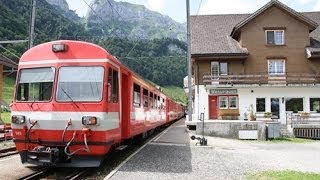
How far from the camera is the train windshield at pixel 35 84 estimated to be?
10453 mm

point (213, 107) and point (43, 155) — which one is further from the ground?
point (213, 107)

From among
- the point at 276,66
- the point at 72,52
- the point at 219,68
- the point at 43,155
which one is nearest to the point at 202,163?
the point at 43,155

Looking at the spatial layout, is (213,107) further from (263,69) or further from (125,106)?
(125,106)

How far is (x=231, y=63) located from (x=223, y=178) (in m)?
24.6

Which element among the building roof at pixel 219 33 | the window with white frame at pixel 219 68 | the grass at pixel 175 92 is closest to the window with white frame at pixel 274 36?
the building roof at pixel 219 33

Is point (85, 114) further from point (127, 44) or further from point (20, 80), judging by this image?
point (127, 44)

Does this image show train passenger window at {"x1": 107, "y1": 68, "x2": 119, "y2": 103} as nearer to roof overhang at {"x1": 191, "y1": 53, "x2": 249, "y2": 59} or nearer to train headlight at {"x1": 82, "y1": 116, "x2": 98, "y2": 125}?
train headlight at {"x1": 82, "y1": 116, "x2": 98, "y2": 125}

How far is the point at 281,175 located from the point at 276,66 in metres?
25.0

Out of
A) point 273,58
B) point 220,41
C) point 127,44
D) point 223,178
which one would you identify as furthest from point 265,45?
point 223,178

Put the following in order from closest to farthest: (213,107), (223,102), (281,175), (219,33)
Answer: (281,175) < (213,107) < (223,102) < (219,33)

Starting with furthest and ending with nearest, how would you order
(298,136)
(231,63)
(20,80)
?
1. (231,63)
2. (298,136)
3. (20,80)

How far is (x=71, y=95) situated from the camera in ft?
33.7

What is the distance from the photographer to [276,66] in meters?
34.7

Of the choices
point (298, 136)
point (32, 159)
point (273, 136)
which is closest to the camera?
point (32, 159)
